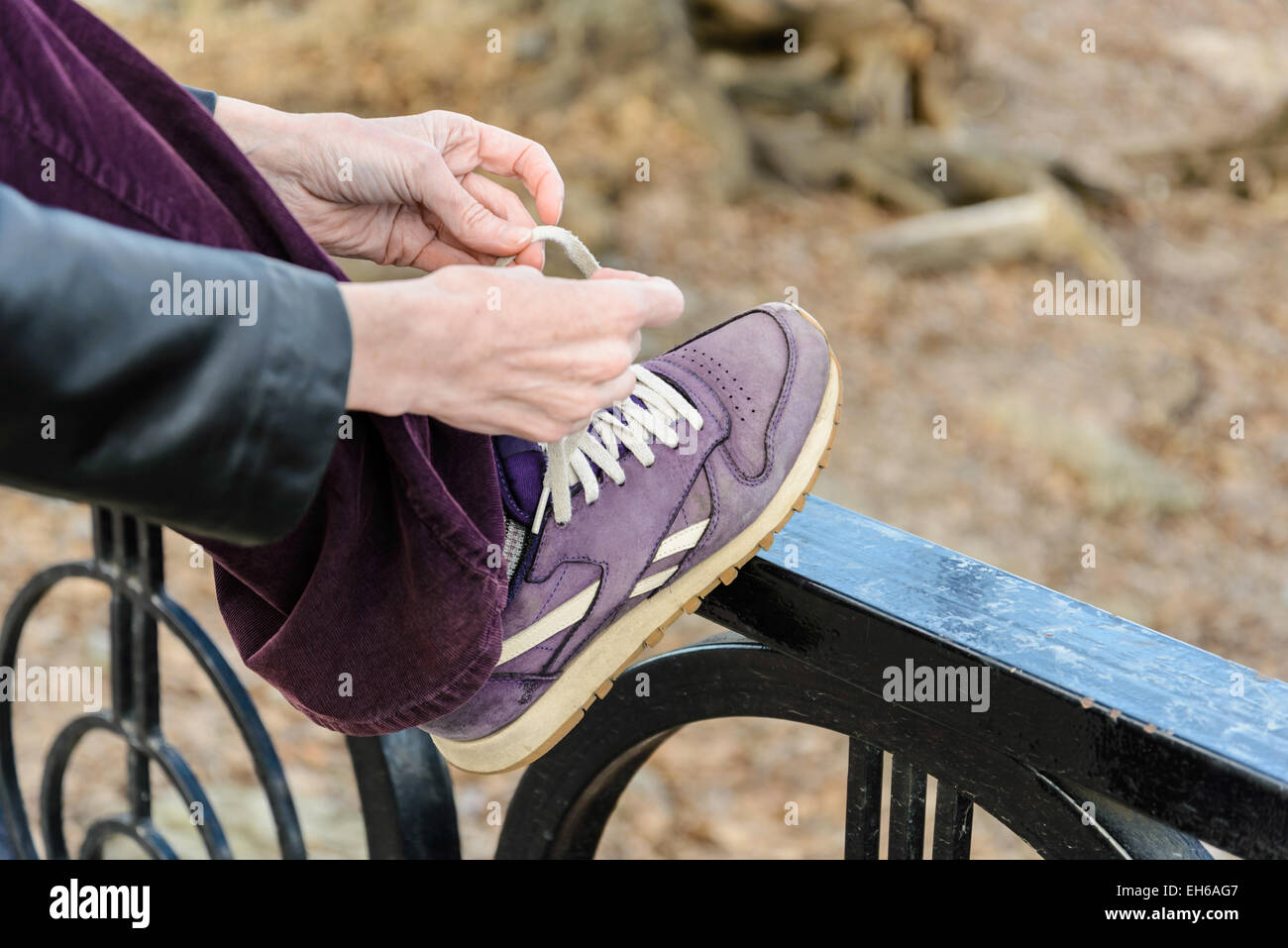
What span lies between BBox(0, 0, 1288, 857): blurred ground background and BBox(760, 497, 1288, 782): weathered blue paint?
177 cm

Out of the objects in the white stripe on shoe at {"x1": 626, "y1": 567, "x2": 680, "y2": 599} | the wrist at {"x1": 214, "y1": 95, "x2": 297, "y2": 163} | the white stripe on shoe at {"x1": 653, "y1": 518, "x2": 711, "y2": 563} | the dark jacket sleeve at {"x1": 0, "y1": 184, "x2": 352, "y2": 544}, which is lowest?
the white stripe on shoe at {"x1": 626, "y1": 567, "x2": 680, "y2": 599}

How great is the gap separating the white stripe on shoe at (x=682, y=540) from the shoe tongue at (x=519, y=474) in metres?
0.12

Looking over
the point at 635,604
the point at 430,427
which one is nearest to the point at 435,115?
the point at 430,427

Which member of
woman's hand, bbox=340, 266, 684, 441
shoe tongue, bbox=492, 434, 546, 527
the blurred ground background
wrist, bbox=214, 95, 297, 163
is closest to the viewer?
woman's hand, bbox=340, 266, 684, 441

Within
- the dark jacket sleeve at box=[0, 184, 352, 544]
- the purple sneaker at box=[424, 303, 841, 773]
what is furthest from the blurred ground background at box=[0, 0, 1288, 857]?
the dark jacket sleeve at box=[0, 184, 352, 544]

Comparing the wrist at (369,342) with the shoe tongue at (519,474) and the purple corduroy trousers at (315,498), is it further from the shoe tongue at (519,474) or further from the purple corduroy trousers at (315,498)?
the shoe tongue at (519,474)

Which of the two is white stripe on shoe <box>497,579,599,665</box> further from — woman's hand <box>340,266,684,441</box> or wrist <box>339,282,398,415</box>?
wrist <box>339,282,398,415</box>

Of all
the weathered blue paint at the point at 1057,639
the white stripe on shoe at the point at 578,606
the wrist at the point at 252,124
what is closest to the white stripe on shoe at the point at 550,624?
the white stripe on shoe at the point at 578,606

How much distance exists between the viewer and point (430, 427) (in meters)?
0.94

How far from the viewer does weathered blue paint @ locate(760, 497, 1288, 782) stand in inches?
28.9

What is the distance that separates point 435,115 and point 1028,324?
13.3ft

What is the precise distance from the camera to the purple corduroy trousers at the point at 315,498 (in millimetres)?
773

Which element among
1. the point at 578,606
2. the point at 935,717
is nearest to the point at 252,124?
the point at 578,606
